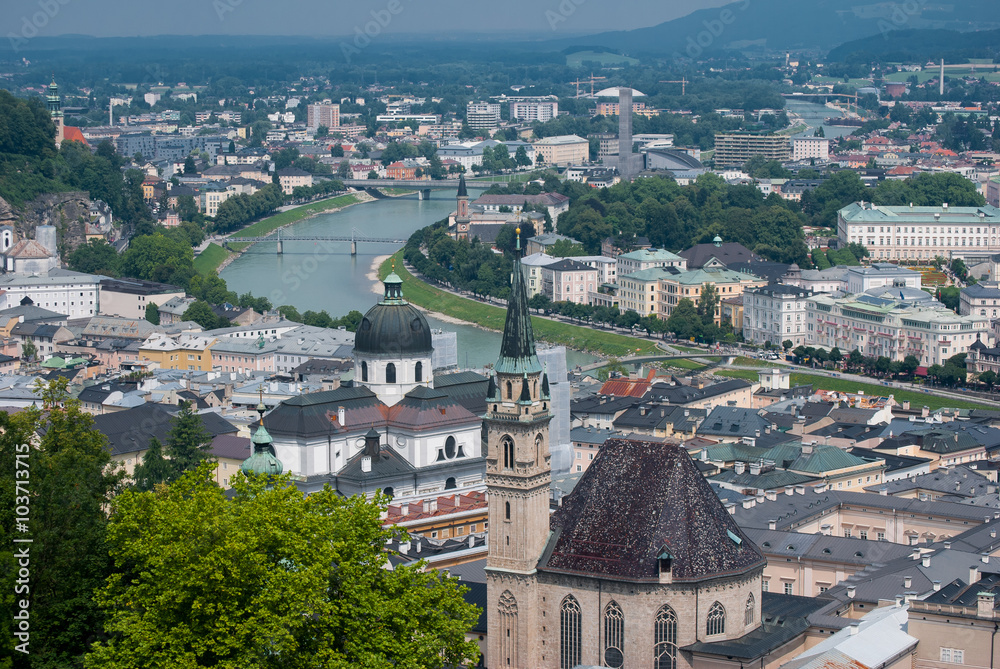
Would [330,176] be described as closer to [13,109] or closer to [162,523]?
[13,109]

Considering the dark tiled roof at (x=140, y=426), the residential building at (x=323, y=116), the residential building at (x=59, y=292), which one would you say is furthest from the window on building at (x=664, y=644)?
the residential building at (x=323, y=116)

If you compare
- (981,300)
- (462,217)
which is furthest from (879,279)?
(462,217)

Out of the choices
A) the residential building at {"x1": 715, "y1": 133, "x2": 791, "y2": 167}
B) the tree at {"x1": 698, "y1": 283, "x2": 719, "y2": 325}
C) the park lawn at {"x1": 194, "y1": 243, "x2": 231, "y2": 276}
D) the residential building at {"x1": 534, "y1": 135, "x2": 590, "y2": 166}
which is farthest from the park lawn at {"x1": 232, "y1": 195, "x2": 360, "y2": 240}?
the tree at {"x1": 698, "y1": 283, "x2": 719, "y2": 325}

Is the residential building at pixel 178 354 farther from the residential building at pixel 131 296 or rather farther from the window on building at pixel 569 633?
the window on building at pixel 569 633

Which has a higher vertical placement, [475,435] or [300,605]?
[300,605]

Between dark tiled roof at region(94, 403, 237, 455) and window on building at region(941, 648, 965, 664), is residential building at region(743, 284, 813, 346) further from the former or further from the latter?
window on building at region(941, 648, 965, 664)

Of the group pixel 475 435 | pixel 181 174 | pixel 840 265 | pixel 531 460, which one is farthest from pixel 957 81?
pixel 531 460
